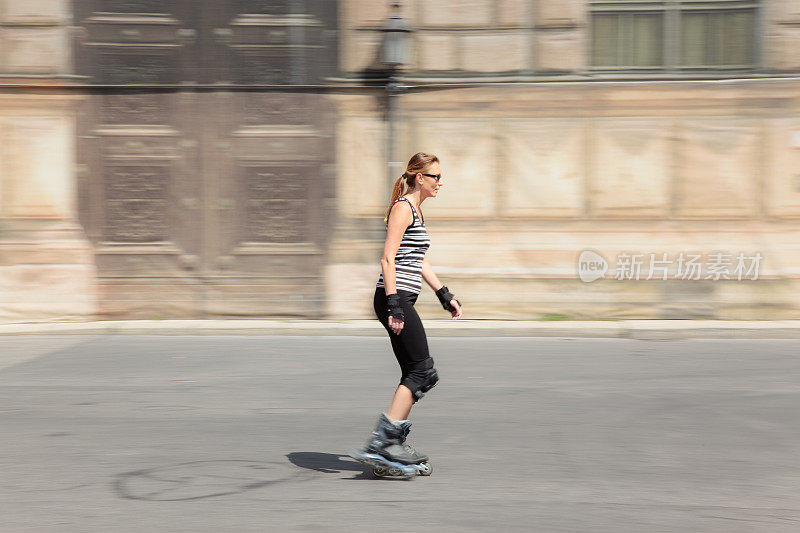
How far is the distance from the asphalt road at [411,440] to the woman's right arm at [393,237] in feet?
3.86

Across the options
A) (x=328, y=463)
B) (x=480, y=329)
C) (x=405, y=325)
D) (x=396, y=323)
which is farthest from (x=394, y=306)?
(x=480, y=329)

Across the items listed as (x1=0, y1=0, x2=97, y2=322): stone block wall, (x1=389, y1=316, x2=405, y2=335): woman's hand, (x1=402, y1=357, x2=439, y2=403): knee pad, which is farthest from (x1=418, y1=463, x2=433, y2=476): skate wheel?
(x1=0, y1=0, x2=97, y2=322): stone block wall

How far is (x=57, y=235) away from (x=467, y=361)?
6.49 m

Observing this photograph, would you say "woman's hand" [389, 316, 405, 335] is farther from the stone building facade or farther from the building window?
the building window

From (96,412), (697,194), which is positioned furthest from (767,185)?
(96,412)

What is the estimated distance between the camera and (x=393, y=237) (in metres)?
5.89

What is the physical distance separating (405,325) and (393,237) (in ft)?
1.69

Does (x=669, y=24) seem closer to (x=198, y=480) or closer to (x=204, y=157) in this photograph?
(x=204, y=157)

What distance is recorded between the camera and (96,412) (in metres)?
8.01

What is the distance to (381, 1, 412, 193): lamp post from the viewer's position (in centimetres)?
1353

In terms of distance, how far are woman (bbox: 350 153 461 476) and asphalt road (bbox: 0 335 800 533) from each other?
0.51 feet

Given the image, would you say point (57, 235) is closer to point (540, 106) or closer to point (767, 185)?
point (540, 106)

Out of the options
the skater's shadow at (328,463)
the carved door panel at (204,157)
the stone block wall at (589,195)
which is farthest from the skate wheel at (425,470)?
the carved door panel at (204,157)

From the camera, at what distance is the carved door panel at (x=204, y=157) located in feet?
45.5
